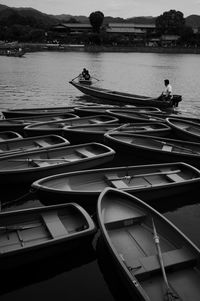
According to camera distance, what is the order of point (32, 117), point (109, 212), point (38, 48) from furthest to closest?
1. point (38, 48)
2. point (32, 117)
3. point (109, 212)

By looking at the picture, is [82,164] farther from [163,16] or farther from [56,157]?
[163,16]

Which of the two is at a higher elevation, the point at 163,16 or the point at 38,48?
the point at 163,16

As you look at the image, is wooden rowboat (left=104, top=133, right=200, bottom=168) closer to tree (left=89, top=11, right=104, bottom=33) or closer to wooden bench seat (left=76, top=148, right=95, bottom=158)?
wooden bench seat (left=76, top=148, right=95, bottom=158)

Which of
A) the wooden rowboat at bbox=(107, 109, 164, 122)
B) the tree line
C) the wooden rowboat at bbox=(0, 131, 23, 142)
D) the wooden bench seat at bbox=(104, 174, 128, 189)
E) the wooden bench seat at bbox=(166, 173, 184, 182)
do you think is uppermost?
the tree line

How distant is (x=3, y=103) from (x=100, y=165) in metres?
19.1

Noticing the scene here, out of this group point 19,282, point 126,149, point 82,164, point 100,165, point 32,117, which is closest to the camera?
point 19,282

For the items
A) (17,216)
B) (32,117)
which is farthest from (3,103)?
(17,216)

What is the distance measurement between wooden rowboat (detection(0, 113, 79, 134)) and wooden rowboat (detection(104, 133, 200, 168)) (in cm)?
412

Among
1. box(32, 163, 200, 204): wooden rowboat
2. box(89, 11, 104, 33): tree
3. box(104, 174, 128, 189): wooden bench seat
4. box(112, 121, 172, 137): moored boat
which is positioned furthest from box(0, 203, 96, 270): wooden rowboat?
box(89, 11, 104, 33): tree

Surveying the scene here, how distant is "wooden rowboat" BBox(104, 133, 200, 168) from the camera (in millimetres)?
13344

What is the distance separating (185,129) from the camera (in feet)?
57.6

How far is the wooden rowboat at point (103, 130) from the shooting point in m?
15.2

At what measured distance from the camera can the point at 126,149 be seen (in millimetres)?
13945

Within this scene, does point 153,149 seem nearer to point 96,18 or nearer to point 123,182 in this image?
point 123,182
